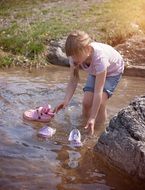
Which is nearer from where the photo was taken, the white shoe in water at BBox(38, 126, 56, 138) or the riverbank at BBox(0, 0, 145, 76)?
the white shoe in water at BBox(38, 126, 56, 138)

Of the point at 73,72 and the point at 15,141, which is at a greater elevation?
the point at 73,72

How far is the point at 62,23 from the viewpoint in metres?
11.2

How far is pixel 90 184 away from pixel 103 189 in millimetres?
130

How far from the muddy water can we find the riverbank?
2.31 m

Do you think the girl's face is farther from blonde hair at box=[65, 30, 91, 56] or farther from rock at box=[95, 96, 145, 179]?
rock at box=[95, 96, 145, 179]

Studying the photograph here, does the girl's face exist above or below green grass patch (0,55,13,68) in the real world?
above

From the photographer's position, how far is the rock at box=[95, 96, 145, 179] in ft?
13.1

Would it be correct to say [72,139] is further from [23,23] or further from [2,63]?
[23,23]

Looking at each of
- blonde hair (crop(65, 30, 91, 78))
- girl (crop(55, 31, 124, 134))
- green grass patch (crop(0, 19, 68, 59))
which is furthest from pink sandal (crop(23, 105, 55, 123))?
green grass patch (crop(0, 19, 68, 59))

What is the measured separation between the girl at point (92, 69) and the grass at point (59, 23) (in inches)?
144

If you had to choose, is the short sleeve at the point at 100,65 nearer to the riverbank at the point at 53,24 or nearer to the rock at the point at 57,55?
the riverbank at the point at 53,24

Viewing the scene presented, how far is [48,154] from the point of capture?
4652 mm

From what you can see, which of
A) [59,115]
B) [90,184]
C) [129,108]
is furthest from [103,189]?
[59,115]

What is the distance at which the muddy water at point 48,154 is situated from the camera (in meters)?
4.07
